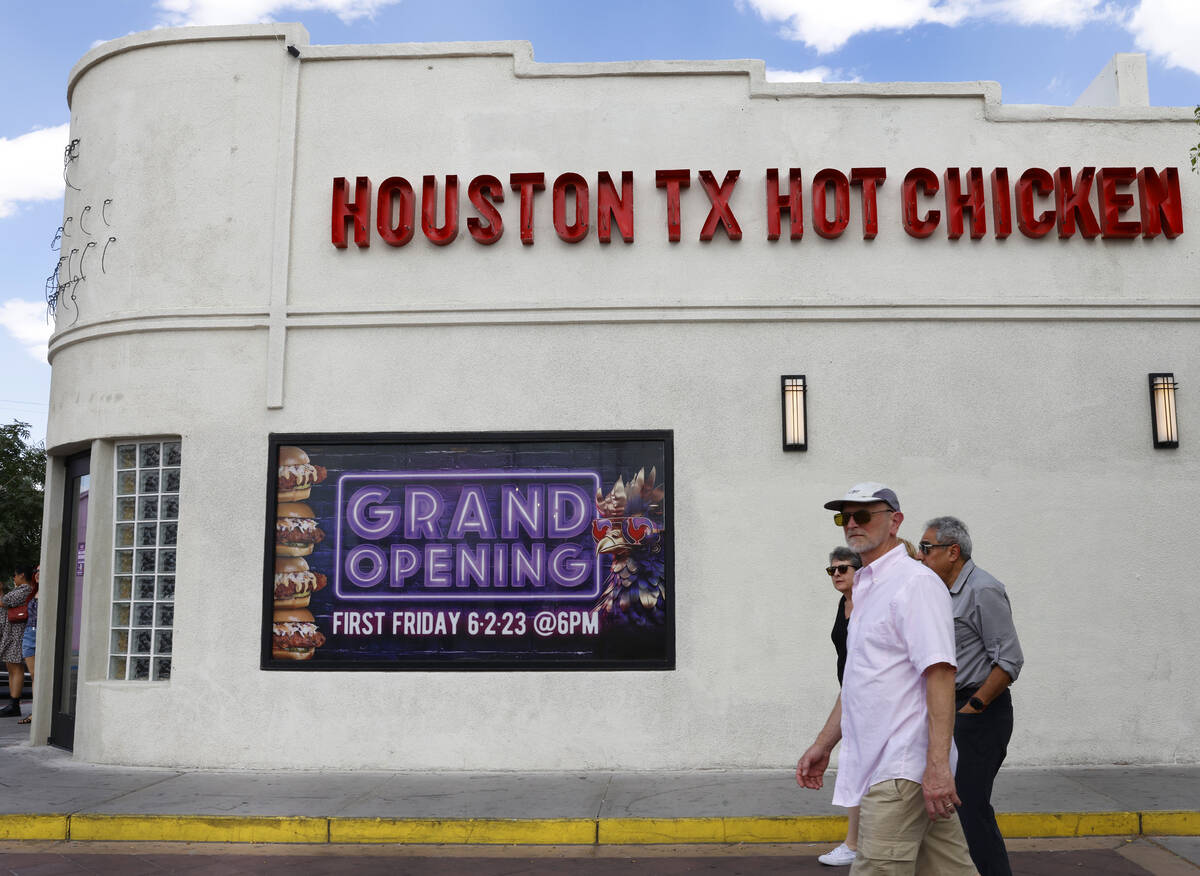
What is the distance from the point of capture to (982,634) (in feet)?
16.2

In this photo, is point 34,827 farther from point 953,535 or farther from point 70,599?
point 953,535

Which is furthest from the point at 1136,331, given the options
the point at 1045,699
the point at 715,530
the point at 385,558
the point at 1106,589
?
the point at 385,558

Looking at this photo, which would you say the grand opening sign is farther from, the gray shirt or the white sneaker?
the gray shirt

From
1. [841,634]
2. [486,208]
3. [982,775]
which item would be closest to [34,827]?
[841,634]

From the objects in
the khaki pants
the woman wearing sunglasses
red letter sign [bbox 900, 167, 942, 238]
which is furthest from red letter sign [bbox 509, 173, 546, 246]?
the khaki pants

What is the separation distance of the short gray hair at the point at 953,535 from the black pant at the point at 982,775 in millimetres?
692

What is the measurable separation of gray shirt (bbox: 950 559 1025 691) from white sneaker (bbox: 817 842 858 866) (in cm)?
168

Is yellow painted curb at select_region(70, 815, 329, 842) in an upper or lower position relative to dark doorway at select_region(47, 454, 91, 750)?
lower

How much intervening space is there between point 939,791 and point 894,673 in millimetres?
393

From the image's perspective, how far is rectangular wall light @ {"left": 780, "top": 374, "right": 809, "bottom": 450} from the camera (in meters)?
8.73

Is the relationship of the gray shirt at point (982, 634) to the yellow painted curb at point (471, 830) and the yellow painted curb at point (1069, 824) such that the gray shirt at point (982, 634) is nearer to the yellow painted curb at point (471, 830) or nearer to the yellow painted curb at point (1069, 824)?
the yellow painted curb at point (1069, 824)

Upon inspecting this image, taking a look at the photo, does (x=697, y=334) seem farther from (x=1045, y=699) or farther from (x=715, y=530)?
(x=1045, y=699)

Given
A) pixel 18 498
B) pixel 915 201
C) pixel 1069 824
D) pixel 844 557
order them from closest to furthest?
pixel 844 557 → pixel 1069 824 → pixel 915 201 → pixel 18 498

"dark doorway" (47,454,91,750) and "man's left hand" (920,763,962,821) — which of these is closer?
"man's left hand" (920,763,962,821)
